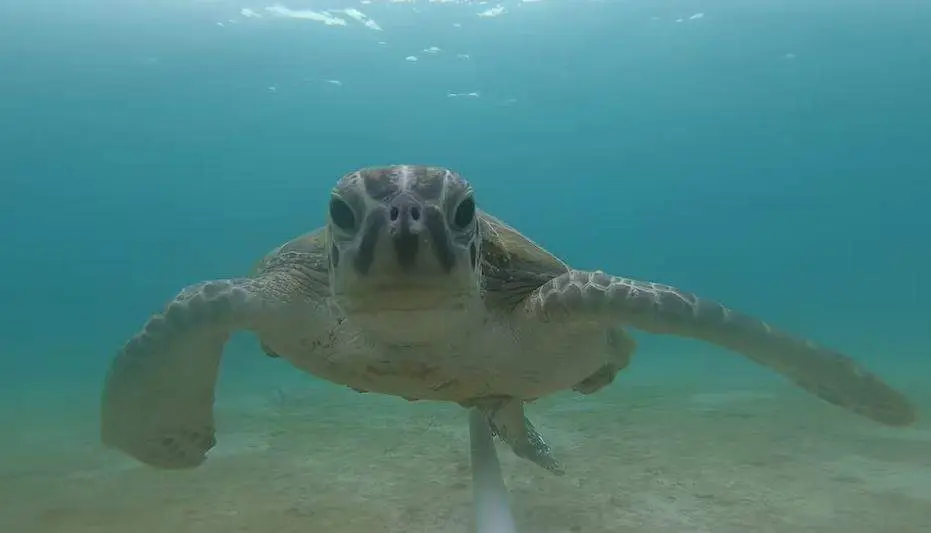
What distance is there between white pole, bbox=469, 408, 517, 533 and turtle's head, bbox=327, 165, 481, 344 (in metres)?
1.54

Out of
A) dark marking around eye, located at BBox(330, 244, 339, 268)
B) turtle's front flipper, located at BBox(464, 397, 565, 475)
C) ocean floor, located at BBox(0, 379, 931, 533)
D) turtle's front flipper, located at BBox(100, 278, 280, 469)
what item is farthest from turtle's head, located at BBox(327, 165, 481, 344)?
ocean floor, located at BBox(0, 379, 931, 533)

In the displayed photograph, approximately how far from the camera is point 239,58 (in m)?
32.8

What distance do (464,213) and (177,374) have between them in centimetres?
220

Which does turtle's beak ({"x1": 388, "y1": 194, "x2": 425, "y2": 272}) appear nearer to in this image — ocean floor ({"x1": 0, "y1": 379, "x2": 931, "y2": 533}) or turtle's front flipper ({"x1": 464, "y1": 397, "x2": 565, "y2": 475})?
turtle's front flipper ({"x1": 464, "y1": 397, "x2": 565, "y2": 475})

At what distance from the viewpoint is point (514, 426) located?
15.5 ft

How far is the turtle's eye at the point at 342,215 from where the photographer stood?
2.61 meters

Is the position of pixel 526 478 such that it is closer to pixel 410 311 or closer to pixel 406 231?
pixel 410 311

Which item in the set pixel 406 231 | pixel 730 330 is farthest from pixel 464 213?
pixel 730 330

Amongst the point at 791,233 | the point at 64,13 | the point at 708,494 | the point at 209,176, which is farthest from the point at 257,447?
the point at 791,233

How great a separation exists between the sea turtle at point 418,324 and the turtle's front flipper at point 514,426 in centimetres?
3

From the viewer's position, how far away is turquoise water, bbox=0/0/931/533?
6051 mm

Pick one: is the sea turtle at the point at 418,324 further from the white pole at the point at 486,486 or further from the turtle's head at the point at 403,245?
the white pole at the point at 486,486

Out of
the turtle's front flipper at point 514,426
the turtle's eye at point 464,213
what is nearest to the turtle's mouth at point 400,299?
the turtle's eye at point 464,213

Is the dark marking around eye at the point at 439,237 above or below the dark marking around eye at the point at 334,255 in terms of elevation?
above
